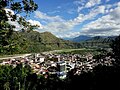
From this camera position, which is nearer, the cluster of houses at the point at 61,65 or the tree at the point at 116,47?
→ the tree at the point at 116,47

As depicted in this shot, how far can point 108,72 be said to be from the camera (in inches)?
761

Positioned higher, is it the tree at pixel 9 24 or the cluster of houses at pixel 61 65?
the tree at pixel 9 24

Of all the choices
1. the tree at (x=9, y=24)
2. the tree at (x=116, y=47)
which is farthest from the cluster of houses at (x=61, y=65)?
the tree at (x=9, y=24)

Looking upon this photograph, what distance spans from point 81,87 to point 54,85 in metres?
4.63

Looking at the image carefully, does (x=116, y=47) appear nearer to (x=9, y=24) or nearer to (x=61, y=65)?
(x=9, y=24)

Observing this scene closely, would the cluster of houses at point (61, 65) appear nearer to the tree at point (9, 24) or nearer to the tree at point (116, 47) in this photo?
the tree at point (116, 47)

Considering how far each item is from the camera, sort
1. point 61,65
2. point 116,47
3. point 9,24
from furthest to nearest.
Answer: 1. point 61,65
2. point 116,47
3. point 9,24

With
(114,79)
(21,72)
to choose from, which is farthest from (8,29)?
(21,72)

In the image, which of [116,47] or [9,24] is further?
[116,47]

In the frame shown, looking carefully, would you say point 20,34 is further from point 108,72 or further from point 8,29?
point 108,72

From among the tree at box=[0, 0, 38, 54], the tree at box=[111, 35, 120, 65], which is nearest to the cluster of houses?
the tree at box=[111, 35, 120, 65]

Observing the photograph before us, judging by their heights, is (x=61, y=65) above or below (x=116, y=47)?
below

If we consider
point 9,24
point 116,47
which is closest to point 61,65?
point 116,47

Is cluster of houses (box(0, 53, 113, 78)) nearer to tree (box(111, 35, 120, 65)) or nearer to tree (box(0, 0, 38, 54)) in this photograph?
tree (box(111, 35, 120, 65))
